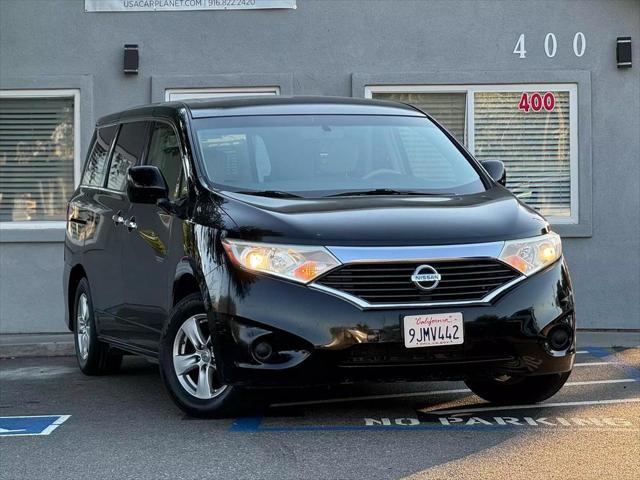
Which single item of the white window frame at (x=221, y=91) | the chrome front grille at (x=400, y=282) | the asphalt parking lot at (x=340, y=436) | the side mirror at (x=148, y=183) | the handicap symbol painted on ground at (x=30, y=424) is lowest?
the handicap symbol painted on ground at (x=30, y=424)

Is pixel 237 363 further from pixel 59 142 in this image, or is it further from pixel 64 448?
pixel 59 142

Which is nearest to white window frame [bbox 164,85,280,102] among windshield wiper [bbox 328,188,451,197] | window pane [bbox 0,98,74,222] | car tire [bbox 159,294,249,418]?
window pane [bbox 0,98,74,222]

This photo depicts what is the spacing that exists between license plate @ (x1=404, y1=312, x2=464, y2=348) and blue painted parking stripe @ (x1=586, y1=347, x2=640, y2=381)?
2.97 metres

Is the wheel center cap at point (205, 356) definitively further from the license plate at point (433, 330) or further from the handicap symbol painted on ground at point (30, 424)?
the license plate at point (433, 330)

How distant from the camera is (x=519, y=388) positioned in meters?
7.67

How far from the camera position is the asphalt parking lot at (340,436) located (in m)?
5.97

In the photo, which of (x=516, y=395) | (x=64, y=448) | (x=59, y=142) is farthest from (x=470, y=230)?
(x=59, y=142)

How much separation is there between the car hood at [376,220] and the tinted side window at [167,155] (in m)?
0.73

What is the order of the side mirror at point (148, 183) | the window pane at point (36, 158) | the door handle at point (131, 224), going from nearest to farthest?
the side mirror at point (148, 183), the door handle at point (131, 224), the window pane at point (36, 158)

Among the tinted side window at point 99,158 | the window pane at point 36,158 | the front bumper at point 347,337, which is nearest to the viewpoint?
the front bumper at point 347,337

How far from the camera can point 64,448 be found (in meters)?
6.67

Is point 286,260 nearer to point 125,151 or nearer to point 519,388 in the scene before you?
point 519,388

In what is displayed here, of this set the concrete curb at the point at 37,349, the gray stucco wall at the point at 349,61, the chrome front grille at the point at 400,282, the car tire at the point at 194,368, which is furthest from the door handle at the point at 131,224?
the gray stucco wall at the point at 349,61

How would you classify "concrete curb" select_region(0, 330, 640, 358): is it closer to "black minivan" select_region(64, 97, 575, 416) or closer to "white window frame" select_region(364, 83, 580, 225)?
"white window frame" select_region(364, 83, 580, 225)
